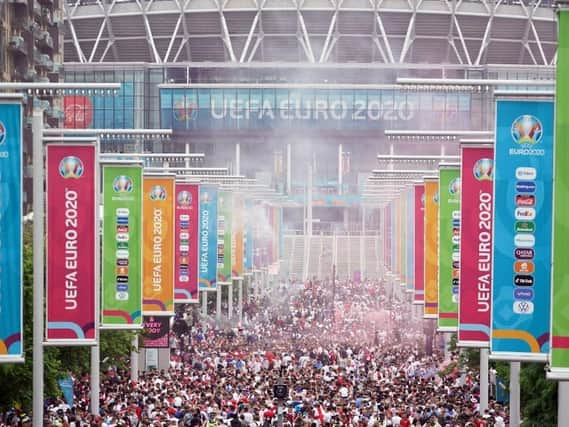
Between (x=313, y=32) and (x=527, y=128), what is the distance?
4586 inches

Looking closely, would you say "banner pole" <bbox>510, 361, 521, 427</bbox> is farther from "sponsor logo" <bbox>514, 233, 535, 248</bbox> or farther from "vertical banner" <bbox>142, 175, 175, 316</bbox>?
"vertical banner" <bbox>142, 175, 175, 316</bbox>

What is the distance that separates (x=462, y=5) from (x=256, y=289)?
2113 inches

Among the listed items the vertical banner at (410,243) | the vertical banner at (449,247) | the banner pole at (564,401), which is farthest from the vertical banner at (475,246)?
the vertical banner at (410,243)

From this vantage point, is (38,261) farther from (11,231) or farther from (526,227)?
(526,227)

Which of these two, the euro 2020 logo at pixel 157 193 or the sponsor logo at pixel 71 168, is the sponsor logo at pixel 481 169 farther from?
the euro 2020 logo at pixel 157 193

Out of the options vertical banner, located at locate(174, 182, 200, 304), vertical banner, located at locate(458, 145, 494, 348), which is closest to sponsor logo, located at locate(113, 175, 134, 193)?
vertical banner, located at locate(458, 145, 494, 348)

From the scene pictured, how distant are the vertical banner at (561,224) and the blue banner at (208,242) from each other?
107ft

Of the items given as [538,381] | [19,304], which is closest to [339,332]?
[538,381]

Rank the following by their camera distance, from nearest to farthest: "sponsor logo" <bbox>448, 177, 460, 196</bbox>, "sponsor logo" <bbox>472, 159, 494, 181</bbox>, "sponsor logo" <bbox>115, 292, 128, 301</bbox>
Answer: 1. "sponsor logo" <bbox>472, 159, 494, 181</bbox>
2. "sponsor logo" <bbox>115, 292, 128, 301</bbox>
3. "sponsor logo" <bbox>448, 177, 460, 196</bbox>

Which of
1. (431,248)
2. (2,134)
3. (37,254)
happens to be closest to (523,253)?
(2,134)

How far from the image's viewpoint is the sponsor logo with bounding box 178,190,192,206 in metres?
40.2

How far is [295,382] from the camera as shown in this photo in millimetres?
39750

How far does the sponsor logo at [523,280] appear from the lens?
1728cm

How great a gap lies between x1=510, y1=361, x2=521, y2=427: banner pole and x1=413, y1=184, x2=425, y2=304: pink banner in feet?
30.6
